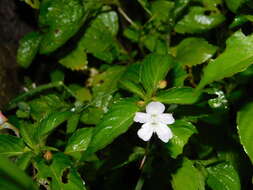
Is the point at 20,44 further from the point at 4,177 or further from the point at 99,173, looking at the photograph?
the point at 4,177

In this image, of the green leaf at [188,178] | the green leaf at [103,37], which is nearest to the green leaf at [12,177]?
the green leaf at [188,178]

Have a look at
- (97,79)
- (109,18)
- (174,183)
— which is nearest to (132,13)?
(109,18)

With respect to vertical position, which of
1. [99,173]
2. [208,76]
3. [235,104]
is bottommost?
[99,173]

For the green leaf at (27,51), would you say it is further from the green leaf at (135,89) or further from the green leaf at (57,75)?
the green leaf at (135,89)

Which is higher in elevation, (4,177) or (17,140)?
(4,177)

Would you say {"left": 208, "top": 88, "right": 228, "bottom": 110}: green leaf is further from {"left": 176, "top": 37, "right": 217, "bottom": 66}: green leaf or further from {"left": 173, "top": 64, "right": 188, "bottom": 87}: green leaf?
{"left": 176, "top": 37, "right": 217, "bottom": 66}: green leaf

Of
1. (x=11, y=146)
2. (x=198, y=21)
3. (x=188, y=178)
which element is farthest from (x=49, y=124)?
(x=198, y=21)
